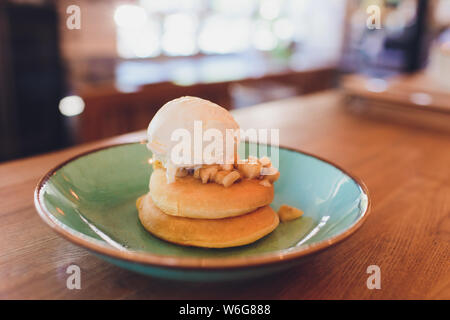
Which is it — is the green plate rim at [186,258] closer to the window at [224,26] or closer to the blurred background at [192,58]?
the blurred background at [192,58]

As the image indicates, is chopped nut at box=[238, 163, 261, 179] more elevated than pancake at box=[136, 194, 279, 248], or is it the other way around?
chopped nut at box=[238, 163, 261, 179]

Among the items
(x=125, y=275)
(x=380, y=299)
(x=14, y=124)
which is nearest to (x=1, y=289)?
(x=125, y=275)

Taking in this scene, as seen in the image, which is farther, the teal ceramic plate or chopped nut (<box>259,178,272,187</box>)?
chopped nut (<box>259,178,272,187</box>)

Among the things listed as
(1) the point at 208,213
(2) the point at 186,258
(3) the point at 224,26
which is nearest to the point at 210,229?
(1) the point at 208,213

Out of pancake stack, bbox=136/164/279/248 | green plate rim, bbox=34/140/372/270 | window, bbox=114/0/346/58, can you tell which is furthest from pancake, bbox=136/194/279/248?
window, bbox=114/0/346/58

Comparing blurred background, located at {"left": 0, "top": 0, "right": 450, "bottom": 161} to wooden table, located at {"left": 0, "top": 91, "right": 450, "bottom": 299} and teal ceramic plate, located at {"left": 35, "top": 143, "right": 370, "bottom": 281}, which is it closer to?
wooden table, located at {"left": 0, "top": 91, "right": 450, "bottom": 299}

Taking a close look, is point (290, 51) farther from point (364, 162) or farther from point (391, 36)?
point (364, 162)

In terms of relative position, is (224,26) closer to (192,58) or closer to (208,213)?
(192,58)

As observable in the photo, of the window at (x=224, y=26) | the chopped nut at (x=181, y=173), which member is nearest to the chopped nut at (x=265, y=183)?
the chopped nut at (x=181, y=173)
